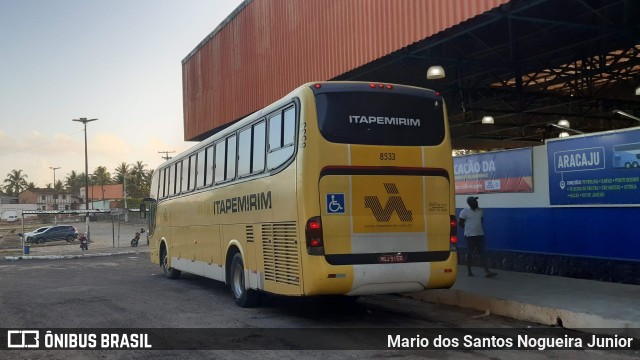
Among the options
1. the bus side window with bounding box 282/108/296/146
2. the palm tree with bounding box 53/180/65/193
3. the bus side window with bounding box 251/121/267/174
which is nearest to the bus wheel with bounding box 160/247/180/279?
the bus side window with bounding box 251/121/267/174

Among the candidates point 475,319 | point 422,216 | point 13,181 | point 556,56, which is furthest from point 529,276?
point 13,181

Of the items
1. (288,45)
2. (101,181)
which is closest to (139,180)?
(101,181)

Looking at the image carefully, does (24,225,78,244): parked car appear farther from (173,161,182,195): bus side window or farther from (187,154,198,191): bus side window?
(187,154,198,191): bus side window

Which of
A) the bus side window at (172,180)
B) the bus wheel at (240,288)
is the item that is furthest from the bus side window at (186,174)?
the bus wheel at (240,288)

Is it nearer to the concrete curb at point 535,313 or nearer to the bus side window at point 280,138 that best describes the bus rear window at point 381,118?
the bus side window at point 280,138

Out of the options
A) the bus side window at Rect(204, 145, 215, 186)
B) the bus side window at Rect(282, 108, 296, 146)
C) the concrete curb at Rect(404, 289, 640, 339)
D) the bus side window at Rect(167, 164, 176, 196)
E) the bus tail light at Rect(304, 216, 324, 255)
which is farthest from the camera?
the bus side window at Rect(167, 164, 176, 196)

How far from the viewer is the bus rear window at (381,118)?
8641mm

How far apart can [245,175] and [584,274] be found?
23.2 feet

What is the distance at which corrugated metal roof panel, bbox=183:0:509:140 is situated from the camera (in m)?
13.5

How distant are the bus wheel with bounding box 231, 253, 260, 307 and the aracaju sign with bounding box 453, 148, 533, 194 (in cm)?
631

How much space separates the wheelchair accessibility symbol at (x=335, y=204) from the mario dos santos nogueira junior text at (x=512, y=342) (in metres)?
1.89

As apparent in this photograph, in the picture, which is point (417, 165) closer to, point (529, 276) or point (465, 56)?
point (529, 276)

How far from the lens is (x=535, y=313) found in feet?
29.5

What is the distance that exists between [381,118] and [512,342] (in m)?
3.69
